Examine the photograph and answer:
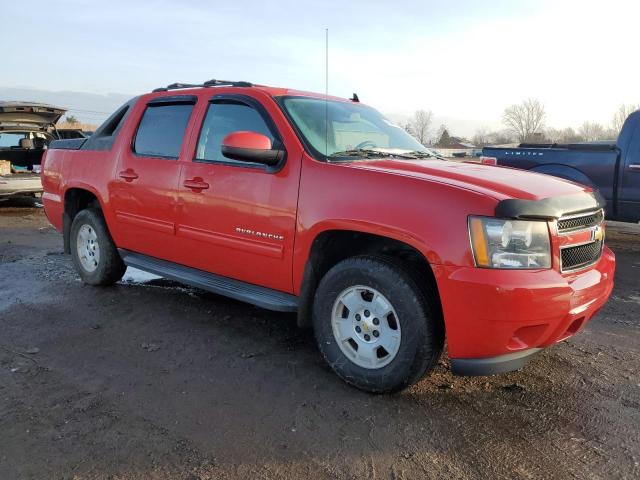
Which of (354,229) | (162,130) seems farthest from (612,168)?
(162,130)

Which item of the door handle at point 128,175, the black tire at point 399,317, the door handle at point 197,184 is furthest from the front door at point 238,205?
the door handle at point 128,175

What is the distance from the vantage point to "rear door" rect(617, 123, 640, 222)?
7.41 meters

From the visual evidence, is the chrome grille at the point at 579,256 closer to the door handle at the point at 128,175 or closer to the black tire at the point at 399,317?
the black tire at the point at 399,317

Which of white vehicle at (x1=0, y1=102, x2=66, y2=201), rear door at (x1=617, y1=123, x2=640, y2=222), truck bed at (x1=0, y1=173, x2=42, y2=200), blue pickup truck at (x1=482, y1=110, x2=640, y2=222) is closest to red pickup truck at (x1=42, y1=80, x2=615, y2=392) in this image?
blue pickup truck at (x1=482, y1=110, x2=640, y2=222)

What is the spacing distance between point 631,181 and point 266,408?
22.0 feet

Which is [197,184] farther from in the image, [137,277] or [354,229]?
[137,277]

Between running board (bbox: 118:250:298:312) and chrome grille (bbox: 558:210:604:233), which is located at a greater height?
chrome grille (bbox: 558:210:604:233)

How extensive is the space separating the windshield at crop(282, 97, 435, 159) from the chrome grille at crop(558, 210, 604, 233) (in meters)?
1.37

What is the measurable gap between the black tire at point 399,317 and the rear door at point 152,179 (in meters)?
1.76

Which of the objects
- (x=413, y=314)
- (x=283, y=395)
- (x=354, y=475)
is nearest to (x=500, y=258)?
(x=413, y=314)

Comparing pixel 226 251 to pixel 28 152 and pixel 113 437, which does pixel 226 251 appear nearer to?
pixel 113 437

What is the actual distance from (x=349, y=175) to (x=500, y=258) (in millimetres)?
1017

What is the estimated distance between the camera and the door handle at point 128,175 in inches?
182

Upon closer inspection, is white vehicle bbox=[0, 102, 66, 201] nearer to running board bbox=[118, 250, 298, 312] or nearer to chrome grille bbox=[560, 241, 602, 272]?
running board bbox=[118, 250, 298, 312]
